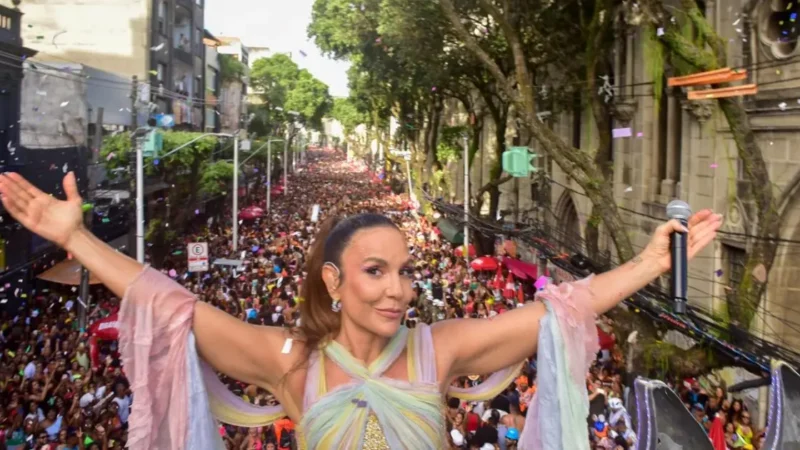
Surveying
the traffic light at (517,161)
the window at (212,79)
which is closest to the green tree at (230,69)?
the window at (212,79)

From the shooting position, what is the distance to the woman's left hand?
299 centimetres

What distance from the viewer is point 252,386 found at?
897 centimetres

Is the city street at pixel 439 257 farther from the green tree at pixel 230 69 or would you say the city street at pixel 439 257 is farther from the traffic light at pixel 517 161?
the green tree at pixel 230 69

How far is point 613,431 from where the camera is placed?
922cm

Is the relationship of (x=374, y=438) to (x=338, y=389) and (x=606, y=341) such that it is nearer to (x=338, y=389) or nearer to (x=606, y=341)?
(x=338, y=389)

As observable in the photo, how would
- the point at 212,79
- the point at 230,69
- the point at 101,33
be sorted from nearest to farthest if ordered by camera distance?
the point at 101,33, the point at 212,79, the point at 230,69

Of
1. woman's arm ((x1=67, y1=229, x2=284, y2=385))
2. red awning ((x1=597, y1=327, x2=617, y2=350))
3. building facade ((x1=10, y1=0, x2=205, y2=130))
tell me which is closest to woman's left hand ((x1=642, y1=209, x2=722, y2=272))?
woman's arm ((x1=67, y1=229, x2=284, y2=385))

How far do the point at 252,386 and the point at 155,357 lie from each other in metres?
6.54

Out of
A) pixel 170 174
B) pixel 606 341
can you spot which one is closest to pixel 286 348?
pixel 606 341

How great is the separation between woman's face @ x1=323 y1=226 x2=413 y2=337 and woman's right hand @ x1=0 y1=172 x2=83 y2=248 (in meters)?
0.92

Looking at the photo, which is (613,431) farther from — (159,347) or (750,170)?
(159,347)

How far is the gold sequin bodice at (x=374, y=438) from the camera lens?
104 inches

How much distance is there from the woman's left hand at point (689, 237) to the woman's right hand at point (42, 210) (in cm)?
203

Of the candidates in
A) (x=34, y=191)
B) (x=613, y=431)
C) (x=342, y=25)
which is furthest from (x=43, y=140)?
(x=34, y=191)
